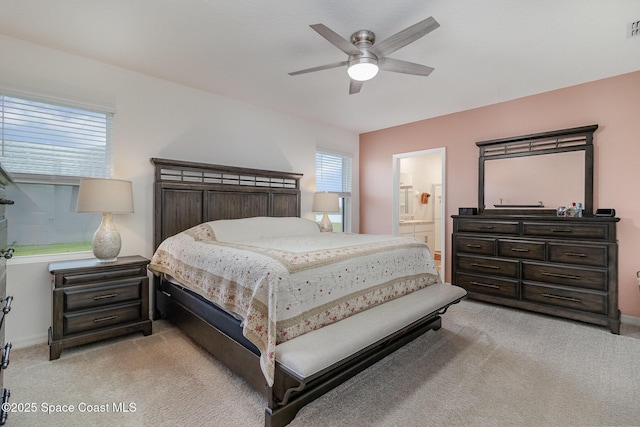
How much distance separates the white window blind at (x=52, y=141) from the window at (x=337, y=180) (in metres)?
3.00

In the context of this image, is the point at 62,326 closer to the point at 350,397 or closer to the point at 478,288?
the point at 350,397

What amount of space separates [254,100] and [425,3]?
252 centimetres

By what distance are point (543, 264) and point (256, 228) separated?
10.6 feet

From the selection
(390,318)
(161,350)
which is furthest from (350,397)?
(161,350)

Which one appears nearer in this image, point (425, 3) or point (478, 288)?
point (425, 3)

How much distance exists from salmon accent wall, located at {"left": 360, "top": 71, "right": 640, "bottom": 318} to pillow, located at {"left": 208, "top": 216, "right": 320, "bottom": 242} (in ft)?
7.05

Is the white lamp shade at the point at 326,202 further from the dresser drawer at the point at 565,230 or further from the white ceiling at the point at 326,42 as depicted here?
the dresser drawer at the point at 565,230

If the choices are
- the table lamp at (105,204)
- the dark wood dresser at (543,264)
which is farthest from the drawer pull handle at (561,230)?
the table lamp at (105,204)

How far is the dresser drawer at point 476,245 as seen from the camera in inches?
146

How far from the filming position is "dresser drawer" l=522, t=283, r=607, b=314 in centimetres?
301

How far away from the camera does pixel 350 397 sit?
1930mm

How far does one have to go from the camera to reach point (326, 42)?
2.57 m

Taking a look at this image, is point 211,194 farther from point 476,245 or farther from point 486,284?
point 486,284

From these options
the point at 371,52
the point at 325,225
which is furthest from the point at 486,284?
the point at 371,52
